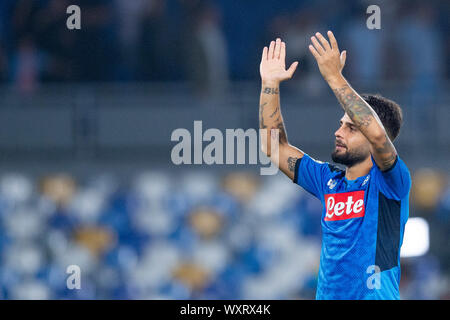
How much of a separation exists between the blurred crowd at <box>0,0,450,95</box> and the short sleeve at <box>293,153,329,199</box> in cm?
612

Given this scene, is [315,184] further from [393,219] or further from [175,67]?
[175,67]

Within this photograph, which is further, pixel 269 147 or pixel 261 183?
pixel 261 183

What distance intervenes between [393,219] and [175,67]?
7.54 m

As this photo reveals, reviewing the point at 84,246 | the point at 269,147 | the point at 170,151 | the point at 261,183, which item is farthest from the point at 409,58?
the point at 269,147

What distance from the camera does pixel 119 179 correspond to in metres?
11.9

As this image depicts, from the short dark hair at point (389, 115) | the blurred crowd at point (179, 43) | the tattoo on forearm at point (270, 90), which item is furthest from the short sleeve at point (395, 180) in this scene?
the blurred crowd at point (179, 43)

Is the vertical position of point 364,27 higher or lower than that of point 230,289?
higher

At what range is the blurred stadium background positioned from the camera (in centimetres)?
1156

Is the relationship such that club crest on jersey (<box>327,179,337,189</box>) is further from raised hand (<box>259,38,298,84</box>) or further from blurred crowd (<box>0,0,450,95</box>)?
blurred crowd (<box>0,0,450,95</box>)

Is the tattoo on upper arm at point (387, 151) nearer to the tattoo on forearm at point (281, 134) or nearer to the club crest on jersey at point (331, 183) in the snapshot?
the club crest on jersey at point (331, 183)

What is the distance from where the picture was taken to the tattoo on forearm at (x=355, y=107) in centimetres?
502

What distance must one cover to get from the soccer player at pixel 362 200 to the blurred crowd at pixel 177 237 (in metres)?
6.68

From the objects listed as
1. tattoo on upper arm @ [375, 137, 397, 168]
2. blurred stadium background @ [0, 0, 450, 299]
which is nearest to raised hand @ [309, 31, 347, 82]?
tattoo on upper arm @ [375, 137, 397, 168]
